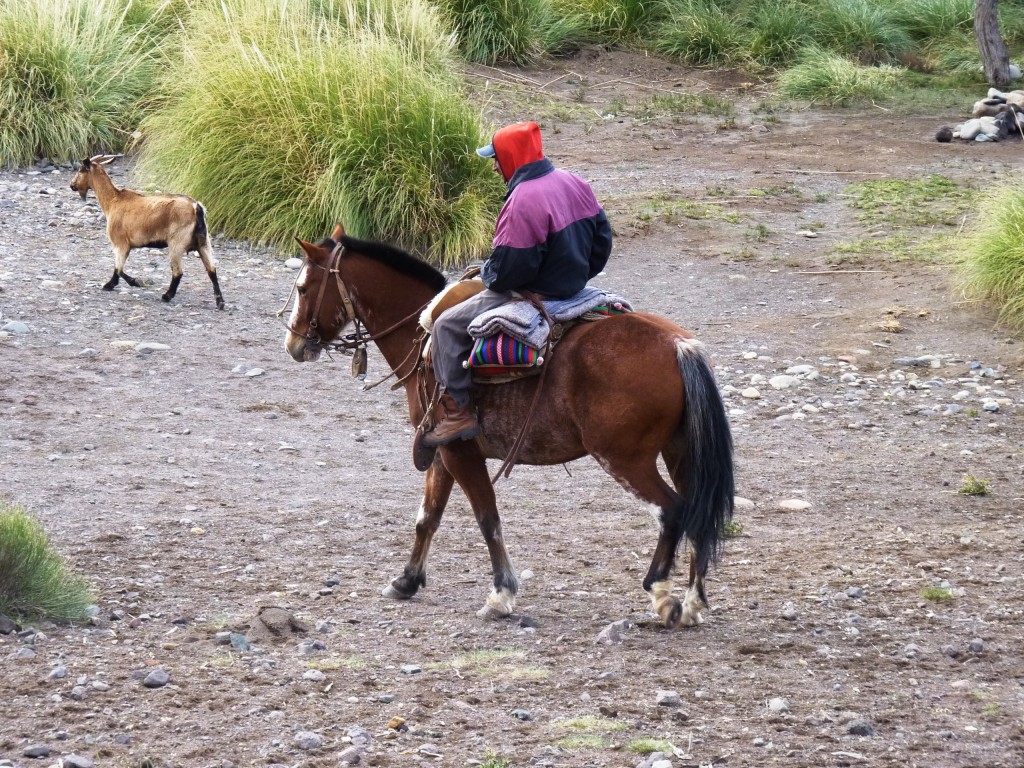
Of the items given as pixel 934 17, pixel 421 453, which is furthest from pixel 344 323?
pixel 934 17

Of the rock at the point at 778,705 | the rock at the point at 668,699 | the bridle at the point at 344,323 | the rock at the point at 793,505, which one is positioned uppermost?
the bridle at the point at 344,323

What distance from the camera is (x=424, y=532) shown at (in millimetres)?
5949

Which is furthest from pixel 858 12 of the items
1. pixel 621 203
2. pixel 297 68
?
pixel 297 68

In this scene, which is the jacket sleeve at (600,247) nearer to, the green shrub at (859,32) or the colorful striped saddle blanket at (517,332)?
the colorful striped saddle blanket at (517,332)

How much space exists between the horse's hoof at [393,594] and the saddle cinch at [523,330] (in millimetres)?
1065

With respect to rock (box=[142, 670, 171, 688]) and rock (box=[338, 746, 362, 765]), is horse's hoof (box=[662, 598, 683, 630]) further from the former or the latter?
rock (box=[142, 670, 171, 688])

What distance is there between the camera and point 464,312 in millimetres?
5488

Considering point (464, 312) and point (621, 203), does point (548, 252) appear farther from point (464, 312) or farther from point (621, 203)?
point (621, 203)

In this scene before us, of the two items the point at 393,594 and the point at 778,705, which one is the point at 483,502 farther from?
the point at 778,705

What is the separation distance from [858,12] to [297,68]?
11.2 meters

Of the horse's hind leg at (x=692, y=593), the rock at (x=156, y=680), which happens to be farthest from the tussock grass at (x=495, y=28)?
the rock at (x=156, y=680)

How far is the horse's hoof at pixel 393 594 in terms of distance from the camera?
5891mm

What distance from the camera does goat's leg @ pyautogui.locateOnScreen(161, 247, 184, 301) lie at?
10.8m

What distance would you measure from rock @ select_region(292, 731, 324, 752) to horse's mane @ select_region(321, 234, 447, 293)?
2.47 m
